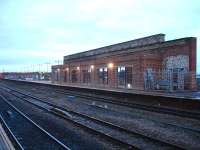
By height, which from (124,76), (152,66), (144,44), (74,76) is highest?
(144,44)

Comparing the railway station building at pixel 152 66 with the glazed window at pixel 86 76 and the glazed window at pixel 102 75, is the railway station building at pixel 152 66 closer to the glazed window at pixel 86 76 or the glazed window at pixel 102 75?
the glazed window at pixel 102 75

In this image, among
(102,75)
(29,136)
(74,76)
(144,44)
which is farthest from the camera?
(74,76)

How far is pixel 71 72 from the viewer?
55875 mm

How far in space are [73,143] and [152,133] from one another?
3129 mm

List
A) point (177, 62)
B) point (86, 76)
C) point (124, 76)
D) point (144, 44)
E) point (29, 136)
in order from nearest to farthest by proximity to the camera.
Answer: point (29, 136), point (177, 62), point (124, 76), point (144, 44), point (86, 76)

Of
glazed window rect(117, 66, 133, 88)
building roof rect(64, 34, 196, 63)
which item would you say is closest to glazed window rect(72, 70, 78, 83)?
building roof rect(64, 34, 196, 63)

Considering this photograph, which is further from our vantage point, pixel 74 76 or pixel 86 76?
pixel 74 76

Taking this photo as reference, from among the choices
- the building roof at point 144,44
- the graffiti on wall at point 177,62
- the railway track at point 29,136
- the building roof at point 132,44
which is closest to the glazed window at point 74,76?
the building roof at point 132,44

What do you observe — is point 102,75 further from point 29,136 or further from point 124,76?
point 29,136

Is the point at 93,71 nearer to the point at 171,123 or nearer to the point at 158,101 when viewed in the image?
the point at 158,101

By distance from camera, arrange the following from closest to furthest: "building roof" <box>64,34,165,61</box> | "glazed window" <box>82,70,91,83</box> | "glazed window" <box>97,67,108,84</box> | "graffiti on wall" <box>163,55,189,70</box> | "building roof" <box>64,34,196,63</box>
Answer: "graffiti on wall" <box>163,55,189,70</box> < "building roof" <box>64,34,196,63</box> < "building roof" <box>64,34,165,61</box> < "glazed window" <box>97,67,108,84</box> < "glazed window" <box>82,70,91,83</box>

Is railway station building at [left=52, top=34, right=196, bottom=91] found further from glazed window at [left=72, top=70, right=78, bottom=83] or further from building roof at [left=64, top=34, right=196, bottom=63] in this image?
glazed window at [left=72, top=70, right=78, bottom=83]

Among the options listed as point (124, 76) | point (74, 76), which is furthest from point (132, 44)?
point (74, 76)

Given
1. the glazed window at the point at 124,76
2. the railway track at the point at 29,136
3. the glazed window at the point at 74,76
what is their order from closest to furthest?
the railway track at the point at 29,136 → the glazed window at the point at 124,76 → the glazed window at the point at 74,76
